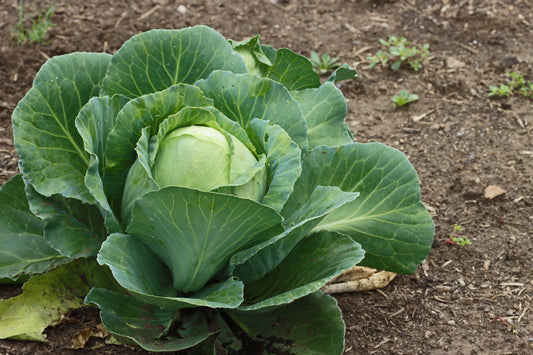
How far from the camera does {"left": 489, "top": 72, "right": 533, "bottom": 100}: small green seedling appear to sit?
4445 mm

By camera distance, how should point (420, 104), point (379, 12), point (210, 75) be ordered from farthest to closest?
point (379, 12), point (420, 104), point (210, 75)

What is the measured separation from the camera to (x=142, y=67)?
104 inches

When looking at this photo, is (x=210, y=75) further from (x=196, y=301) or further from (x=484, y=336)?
(x=484, y=336)

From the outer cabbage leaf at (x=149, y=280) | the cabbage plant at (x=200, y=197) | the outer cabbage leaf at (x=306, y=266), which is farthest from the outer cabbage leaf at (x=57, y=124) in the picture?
the outer cabbage leaf at (x=306, y=266)

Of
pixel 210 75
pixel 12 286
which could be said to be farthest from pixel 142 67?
pixel 12 286

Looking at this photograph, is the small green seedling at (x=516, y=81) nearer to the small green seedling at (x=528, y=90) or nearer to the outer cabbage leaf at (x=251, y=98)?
the small green seedling at (x=528, y=90)

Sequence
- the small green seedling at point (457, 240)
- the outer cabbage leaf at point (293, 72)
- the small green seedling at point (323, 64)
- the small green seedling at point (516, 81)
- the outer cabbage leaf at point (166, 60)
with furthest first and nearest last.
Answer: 1. the small green seedling at point (323, 64)
2. the small green seedling at point (516, 81)
3. the small green seedling at point (457, 240)
4. the outer cabbage leaf at point (293, 72)
5. the outer cabbage leaf at point (166, 60)

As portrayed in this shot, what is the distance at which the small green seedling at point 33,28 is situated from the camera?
179 inches

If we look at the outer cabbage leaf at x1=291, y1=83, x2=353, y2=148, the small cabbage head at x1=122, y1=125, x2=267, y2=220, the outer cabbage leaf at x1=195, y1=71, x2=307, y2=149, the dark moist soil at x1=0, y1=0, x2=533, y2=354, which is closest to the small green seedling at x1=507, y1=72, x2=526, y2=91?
the dark moist soil at x1=0, y1=0, x2=533, y2=354

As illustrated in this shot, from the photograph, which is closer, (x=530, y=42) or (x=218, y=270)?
(x=218, y=270)

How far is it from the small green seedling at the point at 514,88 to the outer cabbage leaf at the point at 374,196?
2.09 m

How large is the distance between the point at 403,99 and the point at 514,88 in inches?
33.6

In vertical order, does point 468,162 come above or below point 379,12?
below

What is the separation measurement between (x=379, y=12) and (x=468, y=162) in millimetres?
1846
